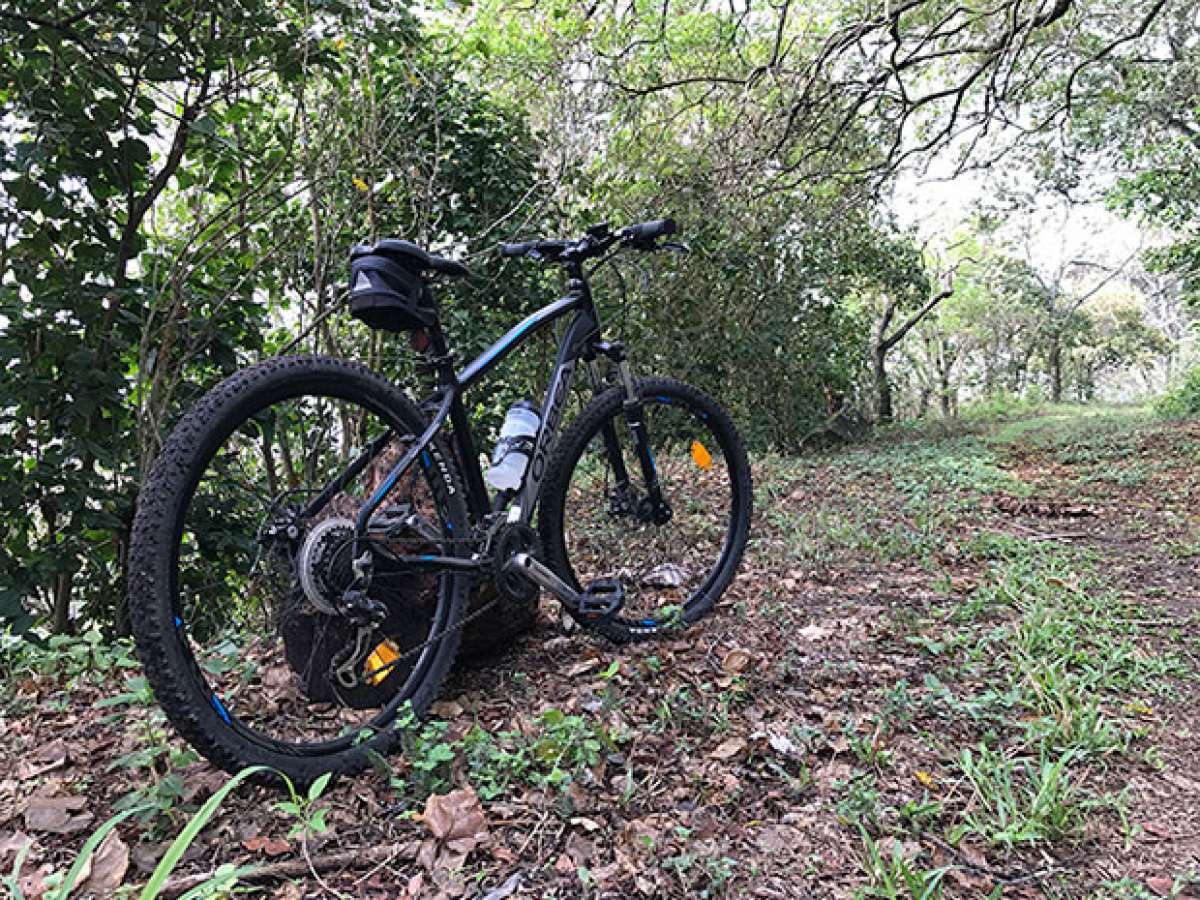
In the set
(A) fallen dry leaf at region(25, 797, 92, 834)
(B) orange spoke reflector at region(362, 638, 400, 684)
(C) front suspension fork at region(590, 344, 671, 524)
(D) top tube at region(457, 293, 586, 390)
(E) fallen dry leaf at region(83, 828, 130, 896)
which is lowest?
(E) fallen dry leaf at region(83, 828, 130, 896)

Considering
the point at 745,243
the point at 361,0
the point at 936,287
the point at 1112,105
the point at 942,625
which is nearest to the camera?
the point at 942,625

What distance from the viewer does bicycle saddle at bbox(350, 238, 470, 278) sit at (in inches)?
76.9

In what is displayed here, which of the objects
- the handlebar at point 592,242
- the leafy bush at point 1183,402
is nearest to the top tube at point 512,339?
the handlebar at point 592,242

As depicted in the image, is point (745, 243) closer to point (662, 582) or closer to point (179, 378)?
point (662, 582)

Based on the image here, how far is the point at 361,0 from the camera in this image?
2971 millimetres

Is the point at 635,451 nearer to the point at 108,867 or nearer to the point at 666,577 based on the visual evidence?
the point at 666,577

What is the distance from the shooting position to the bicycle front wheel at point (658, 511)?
2584 mm

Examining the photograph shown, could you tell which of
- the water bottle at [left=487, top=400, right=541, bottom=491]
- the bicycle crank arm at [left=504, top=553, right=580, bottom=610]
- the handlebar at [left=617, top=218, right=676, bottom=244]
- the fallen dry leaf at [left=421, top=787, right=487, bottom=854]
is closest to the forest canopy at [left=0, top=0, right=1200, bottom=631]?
the handlebar at [left=617, top=218, right=676, bottom=244]

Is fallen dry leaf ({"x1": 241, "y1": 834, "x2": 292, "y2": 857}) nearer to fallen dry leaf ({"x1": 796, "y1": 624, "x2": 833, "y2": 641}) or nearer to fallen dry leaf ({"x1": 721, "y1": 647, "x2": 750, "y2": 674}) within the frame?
fallen dry leaf ({"x1": 721, "y1": 647, "x2": 750, "y2": 674})

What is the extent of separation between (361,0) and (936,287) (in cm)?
1736

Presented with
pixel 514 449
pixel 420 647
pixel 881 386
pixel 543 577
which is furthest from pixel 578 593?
pixel 881 386

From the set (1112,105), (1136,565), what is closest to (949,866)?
(1136,565)

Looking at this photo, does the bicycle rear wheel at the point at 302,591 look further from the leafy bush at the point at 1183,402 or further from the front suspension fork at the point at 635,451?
the leafy bush at the point at 1183,402

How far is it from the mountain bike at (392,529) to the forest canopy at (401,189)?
0.54 m
